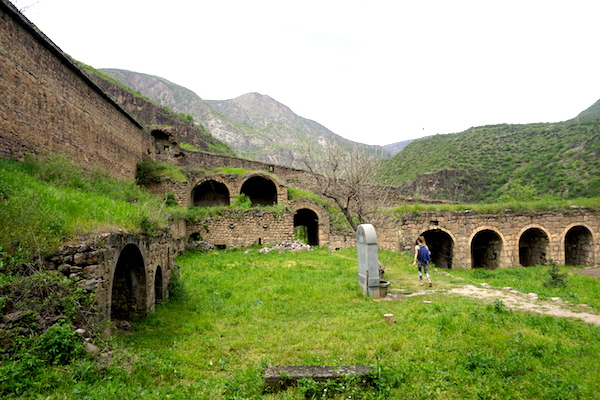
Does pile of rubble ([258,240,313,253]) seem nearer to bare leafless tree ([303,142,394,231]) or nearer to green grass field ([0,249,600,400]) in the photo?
bare leafless tree ([303,142,394,231])

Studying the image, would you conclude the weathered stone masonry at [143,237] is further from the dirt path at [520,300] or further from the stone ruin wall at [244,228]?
the dirt path at [520,300]

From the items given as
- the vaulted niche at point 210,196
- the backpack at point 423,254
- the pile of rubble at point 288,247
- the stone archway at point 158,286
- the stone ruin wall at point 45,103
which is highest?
the stone ruin wall at point 45,103

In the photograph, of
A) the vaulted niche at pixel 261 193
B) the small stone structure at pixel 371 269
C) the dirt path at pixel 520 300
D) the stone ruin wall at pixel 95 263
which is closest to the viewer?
the stone ruin wall at pixel 95 263

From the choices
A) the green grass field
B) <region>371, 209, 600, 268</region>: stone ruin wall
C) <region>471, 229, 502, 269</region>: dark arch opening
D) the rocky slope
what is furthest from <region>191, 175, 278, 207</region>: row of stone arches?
the rocky slope

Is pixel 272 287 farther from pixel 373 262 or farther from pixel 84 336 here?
pixel 84 336

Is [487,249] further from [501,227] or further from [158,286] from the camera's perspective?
[158,286]

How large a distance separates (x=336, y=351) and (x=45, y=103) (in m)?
10.2

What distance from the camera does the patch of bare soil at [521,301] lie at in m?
6.36

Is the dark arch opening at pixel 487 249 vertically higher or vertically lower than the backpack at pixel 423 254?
lower

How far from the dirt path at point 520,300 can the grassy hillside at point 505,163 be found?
20.2 meters

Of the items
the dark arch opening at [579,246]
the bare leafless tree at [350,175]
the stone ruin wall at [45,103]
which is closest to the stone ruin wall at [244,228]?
the stone ruin wall at [45,103]

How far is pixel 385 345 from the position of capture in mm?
5066

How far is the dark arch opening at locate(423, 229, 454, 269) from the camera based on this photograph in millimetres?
16609

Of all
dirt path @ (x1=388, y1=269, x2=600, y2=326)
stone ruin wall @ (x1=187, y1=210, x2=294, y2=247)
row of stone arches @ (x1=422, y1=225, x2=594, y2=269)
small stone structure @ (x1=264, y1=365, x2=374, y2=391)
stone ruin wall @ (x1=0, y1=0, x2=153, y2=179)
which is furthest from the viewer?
stone ruin wall @ (x1=187, y1=210, x2=294, y2=247)
